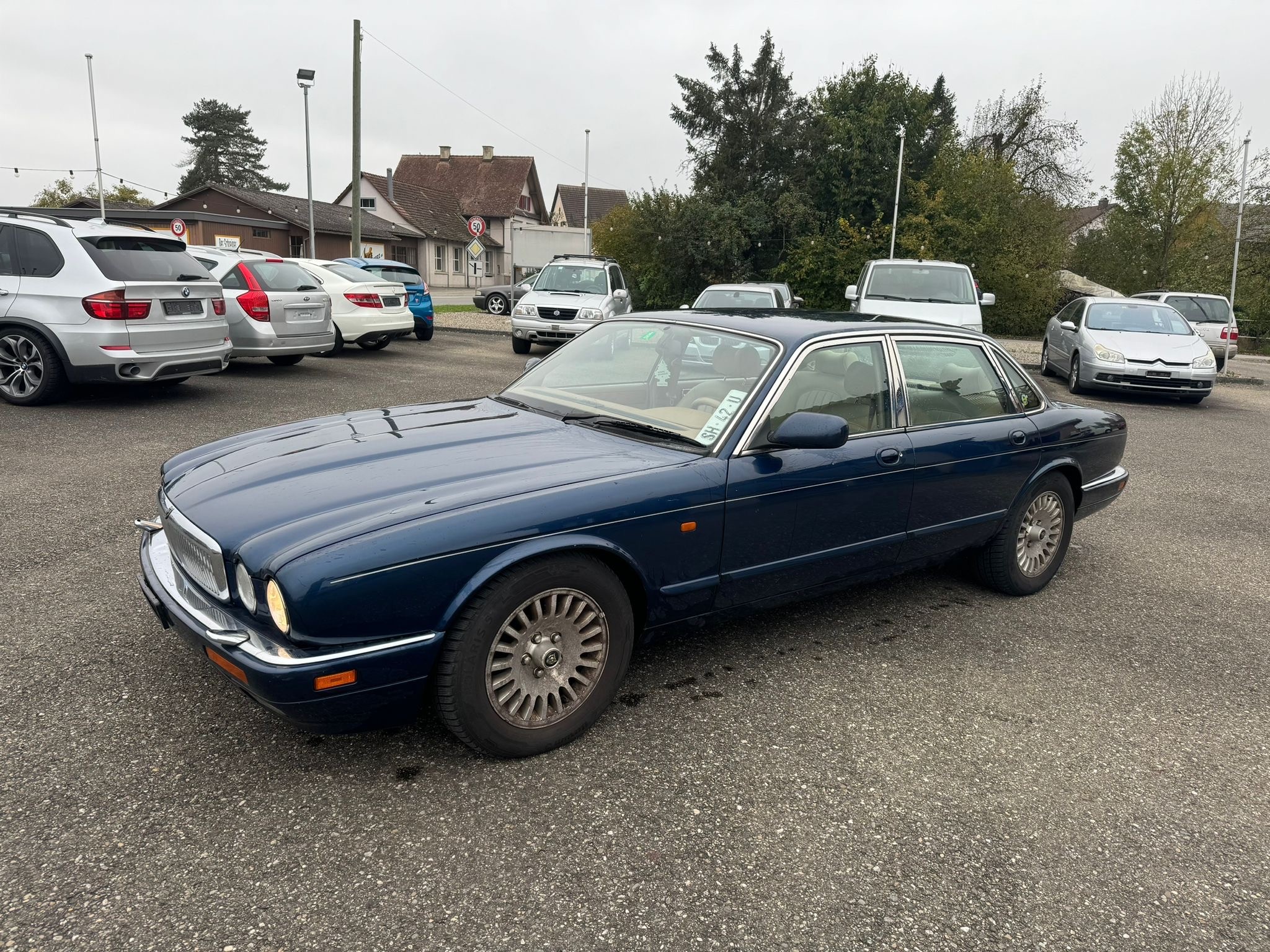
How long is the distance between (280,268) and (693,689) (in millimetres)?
10360

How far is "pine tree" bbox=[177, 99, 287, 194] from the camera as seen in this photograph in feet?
240

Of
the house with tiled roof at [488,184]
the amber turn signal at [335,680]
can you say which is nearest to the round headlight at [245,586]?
the amber turn signal at [335,680]

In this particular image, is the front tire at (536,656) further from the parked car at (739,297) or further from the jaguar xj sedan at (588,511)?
the parked car at (739,297)

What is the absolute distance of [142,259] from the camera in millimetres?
9125

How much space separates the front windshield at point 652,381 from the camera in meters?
3.77

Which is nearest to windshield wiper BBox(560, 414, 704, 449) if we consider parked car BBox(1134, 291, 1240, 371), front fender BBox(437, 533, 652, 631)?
front fender BBox(437, 533, 652, 631)

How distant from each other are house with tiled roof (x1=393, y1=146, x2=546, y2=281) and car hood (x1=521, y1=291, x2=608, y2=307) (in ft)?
145

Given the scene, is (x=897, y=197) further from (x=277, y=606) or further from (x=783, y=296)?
(x=277, y=606)

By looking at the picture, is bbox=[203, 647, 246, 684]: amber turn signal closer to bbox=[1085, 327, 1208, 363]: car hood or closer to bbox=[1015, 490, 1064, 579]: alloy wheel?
bbox=[1015, 490, 1064, 579]: alloy wheel

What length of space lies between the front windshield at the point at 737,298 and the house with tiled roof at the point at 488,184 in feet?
148

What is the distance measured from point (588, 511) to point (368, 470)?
84cm

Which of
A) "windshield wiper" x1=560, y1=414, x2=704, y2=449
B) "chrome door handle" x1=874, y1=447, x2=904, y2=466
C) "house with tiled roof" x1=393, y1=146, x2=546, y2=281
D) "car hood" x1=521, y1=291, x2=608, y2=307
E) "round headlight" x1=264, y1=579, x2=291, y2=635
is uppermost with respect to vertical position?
"house with tiled roof" x1=393, y1=146, x2=546, y2=281

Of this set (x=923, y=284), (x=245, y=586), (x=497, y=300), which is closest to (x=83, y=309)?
A: (x=245, y=586)

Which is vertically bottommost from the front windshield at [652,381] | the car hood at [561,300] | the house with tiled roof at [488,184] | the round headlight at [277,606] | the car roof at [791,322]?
the round headlight at [277,606]
